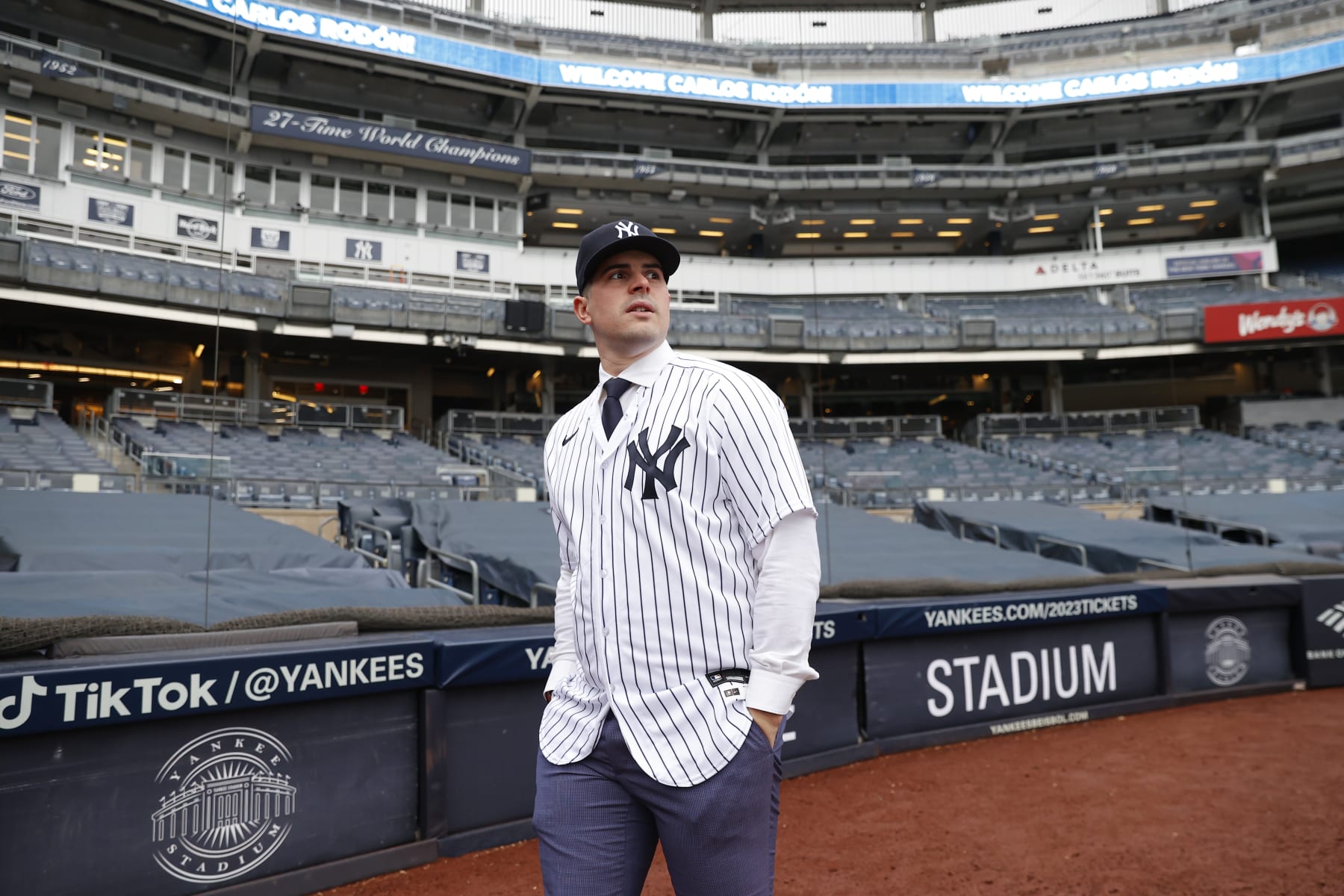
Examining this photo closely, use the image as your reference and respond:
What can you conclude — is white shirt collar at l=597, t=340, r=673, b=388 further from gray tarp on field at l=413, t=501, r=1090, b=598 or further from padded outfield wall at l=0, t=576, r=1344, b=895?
gray tarp on field at l=413, t=501, r=1090, b=598

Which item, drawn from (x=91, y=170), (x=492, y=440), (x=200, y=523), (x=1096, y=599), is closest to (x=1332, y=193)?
(x=492, y=440)

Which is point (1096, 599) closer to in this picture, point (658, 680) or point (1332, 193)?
point (658, 680)

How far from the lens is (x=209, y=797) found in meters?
3.27

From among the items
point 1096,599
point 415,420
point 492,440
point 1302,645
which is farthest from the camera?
point 415,420

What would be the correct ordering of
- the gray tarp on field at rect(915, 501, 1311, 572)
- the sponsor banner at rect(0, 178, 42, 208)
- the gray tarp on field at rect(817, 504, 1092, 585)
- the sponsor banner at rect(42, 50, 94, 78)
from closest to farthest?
1. the gray tarp on field at rect(817, 504, 1092, 585)
2. the gray tarp on field at rect(915, 501, 1311, 572)
3. the sponsor banner at rect(0, 178, 42, 208)
4. the sponsor banner at rect(42, 50, 94, 78)

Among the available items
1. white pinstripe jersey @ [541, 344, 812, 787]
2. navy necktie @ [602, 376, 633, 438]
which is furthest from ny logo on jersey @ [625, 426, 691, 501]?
navy necktie @ [602, 376, 633, 438]

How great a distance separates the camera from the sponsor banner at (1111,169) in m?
32.3

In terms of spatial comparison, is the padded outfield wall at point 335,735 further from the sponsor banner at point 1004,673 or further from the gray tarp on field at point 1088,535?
the gray tarp on field at point 1088,535

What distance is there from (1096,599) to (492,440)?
17235 millimetres

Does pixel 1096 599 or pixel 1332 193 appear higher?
pixel 1332 193

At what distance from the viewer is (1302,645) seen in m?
7.24

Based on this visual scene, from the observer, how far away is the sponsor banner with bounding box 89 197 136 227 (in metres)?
23.8

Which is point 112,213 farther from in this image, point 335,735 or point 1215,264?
point 1215,264

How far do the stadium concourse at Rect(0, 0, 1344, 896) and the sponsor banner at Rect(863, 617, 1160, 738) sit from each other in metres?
0.03
